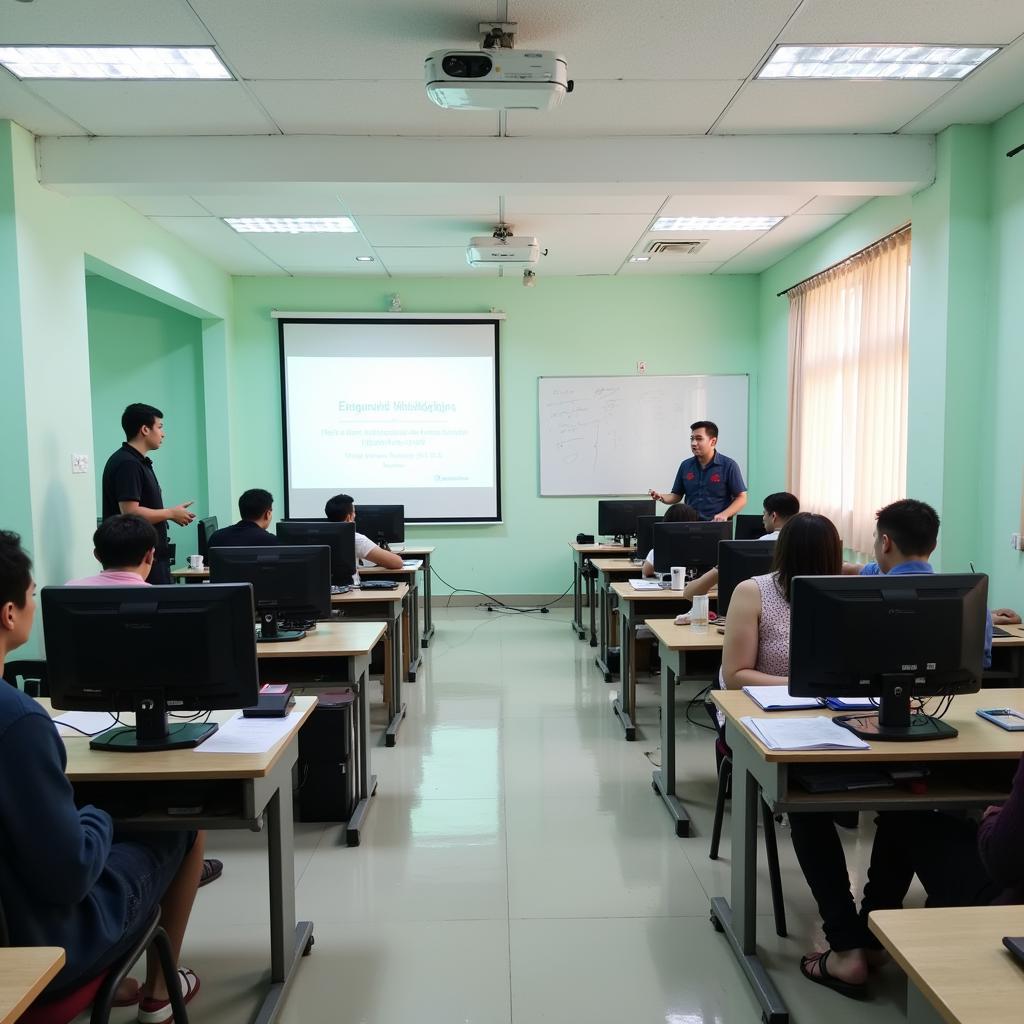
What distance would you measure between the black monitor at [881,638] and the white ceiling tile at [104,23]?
3229 mm

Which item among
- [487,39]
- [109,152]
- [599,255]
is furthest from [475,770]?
[599,255]

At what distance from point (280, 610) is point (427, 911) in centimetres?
133

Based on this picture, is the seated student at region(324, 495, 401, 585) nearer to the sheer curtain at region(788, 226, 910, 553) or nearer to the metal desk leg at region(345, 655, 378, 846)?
the metal desk leg at region(345, 655, 378, 846)

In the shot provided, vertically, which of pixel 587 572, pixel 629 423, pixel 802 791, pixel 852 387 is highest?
pixel 852 387

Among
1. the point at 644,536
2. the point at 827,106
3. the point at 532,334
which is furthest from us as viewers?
the point at 532,334

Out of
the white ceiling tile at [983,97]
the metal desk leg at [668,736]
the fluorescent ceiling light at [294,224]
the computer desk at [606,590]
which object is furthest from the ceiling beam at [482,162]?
the metal desk leg at [668,736]

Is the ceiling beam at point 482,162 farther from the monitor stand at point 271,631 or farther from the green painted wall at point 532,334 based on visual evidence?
the green painted wall at point 532,334

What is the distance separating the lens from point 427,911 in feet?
8.45

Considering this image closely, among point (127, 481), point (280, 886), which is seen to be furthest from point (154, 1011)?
point (127, 481)

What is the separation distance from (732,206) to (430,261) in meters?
2.81

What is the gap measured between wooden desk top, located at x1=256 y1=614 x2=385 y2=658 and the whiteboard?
470 cm

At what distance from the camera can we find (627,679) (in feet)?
14.6

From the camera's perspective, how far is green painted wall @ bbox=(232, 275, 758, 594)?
307 inches

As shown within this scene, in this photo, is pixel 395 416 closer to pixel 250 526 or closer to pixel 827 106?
pixel 250 526
